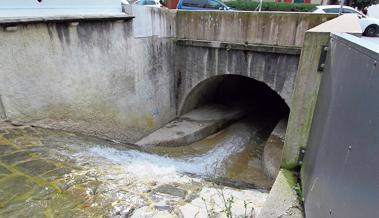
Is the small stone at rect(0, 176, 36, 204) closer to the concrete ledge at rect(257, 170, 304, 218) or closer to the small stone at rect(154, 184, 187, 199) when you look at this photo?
the small stone at rect(154, 184, 187, 199)

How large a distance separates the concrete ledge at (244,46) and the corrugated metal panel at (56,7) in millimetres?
2520

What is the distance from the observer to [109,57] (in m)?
7.04

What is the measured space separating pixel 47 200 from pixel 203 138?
6262 mm

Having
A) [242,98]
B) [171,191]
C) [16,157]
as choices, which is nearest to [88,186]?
[171,191]

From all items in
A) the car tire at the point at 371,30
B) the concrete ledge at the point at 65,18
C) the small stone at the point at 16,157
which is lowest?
the small stone at the point at 16,157

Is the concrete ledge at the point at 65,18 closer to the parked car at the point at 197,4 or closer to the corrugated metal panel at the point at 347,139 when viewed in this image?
the corrugated metal panel at the point at 347,139

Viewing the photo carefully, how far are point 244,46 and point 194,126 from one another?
2.99 metres

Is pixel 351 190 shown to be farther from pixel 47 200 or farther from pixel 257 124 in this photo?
pixel 257 124

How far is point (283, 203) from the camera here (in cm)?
251

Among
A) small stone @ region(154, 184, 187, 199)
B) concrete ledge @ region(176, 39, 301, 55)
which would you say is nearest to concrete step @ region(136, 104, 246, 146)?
A: concrete ledge @ region(176, 39, 301, 55)

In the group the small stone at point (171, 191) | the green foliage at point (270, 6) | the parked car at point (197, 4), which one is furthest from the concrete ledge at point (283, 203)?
the green foliage at point (270, 6)

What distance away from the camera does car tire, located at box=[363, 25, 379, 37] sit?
12.5 metres

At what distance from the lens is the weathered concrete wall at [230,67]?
7.85 m

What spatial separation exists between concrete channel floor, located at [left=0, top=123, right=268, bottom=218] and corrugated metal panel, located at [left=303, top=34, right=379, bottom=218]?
0.98 metres
